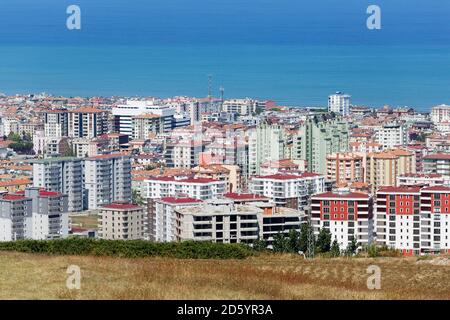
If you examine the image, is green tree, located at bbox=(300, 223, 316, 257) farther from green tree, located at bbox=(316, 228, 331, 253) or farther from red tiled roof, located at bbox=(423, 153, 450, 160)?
red tiled roof, located at bbox=(423, 153, 450, 160)

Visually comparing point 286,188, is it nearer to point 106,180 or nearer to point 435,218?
point 435,218

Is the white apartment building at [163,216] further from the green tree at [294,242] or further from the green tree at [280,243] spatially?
the green tree at [294,242]

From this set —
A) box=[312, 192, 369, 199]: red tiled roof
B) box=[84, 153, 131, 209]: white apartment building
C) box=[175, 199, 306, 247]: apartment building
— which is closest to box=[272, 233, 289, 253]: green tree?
box=[175, 199, 306, 247]: apartment building

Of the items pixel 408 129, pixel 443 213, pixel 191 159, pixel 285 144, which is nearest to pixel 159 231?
pixel 443 213

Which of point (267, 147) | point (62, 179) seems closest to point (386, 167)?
point (267, 147)
